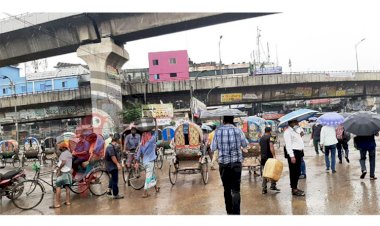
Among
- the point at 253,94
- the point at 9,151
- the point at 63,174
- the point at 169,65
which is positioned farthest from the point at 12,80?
A: the point at 63,174

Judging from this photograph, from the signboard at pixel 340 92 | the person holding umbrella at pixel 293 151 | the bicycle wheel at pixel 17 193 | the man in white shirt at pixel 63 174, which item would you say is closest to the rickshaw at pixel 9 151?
the bicycle wheel at pixel 17 193

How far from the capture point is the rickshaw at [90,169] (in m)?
9.80

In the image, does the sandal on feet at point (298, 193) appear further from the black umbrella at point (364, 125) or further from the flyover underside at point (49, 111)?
the flyover underside at point (49, 111)

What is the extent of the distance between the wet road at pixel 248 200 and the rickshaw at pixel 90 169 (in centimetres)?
33

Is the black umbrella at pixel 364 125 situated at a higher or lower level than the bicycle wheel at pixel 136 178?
higher

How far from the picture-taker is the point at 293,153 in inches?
317

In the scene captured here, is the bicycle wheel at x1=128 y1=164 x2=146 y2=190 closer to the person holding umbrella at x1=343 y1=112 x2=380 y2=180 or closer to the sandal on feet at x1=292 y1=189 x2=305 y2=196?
the sandal on feet at x1=292 y1=189 x2=305 y2=196

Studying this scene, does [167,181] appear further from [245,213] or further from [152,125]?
[245,213]

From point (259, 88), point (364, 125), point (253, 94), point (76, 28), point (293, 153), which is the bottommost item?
point (293, 153)

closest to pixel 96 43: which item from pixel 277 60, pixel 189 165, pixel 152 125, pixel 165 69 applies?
pixel 152 125

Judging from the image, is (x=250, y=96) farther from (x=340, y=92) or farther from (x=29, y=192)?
(x=29, y=192)

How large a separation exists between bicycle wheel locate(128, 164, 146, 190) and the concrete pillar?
1762 centimetres

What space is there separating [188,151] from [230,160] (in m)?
4.44

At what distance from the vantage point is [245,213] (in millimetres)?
6773
